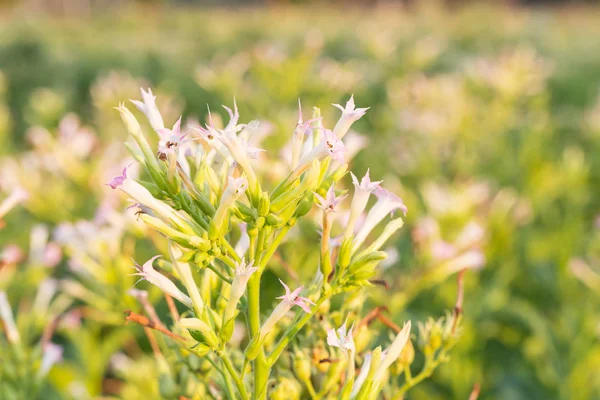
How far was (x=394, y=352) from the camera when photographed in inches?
27.7

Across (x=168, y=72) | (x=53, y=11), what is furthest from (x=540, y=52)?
(x=53, y=11)

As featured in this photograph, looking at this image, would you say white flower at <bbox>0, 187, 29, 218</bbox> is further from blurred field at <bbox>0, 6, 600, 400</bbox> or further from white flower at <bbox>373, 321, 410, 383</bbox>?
blurred field at <bbox>0, 6, 600, 400</bbox>

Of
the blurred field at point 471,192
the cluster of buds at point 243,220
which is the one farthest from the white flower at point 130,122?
the blurred field at point 471,192

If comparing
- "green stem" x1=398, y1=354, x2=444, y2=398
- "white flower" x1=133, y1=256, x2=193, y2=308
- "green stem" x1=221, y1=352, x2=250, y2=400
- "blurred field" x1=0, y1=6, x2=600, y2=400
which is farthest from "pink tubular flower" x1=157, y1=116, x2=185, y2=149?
"blurred field" x1=0, y1=6, x2=600, y2=400

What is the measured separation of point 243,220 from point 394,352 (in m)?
0.20

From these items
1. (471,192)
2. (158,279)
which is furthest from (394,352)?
(471,192)

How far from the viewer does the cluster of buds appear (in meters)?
0.67

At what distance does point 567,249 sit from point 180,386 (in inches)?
75.9

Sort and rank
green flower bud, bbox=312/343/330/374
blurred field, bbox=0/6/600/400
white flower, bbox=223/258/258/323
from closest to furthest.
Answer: white flower, bbox=223/258/258/323 → green flower bud, bbox=312/343/330/374 → blurred field, bbox=0/6/600/400

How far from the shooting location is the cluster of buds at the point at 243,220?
0.67 meters

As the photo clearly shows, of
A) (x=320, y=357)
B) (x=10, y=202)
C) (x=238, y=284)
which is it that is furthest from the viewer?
(x=10, y=202)

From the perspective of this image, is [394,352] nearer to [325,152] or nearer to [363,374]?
[363,374]

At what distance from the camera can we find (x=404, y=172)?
9.92 feet

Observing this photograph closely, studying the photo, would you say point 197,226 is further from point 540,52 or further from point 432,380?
point 540,52
